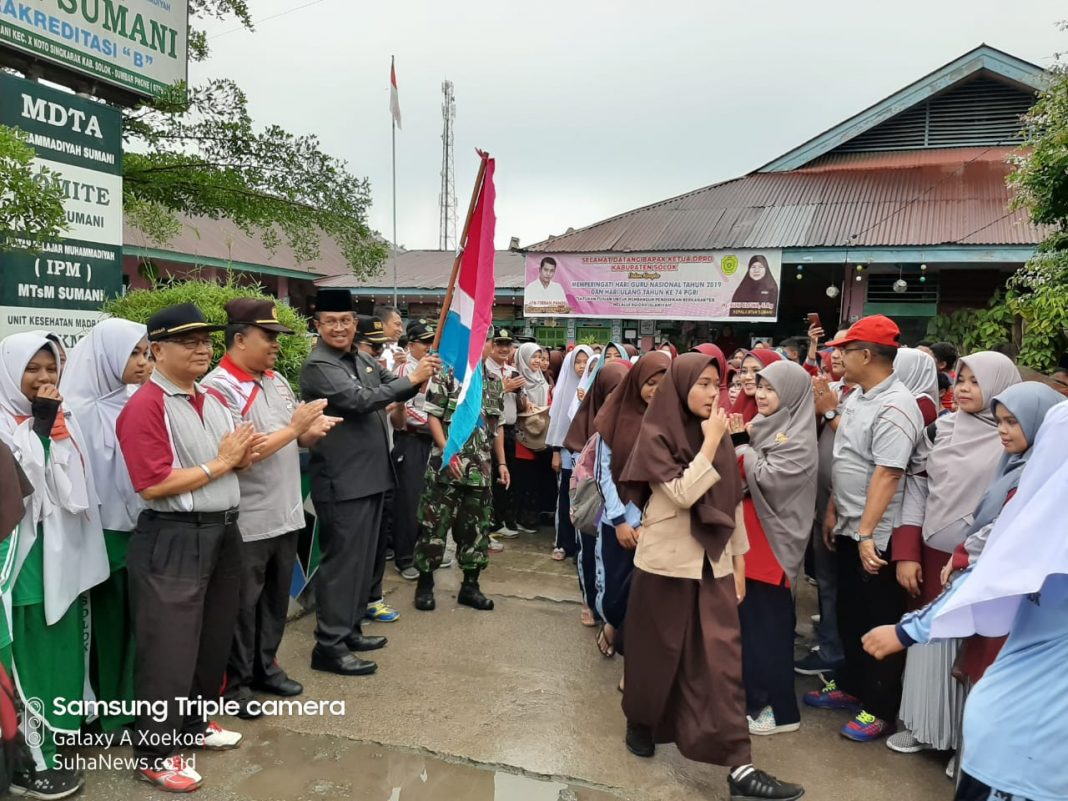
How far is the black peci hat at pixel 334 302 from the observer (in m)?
3.74

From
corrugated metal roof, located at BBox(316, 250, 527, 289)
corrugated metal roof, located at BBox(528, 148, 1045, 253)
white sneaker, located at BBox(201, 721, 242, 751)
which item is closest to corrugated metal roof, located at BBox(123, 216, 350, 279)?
corrugated metal roof, located at BBox(316, 250, 527, 289)

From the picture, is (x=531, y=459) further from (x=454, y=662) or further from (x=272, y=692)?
(x=272, y=692)

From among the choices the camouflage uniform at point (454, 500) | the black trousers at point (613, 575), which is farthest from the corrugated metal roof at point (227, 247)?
the black trousers at point (613, 575)

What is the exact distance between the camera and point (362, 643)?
4.05 metres

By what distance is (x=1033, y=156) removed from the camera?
14.8 feet

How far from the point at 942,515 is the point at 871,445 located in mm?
428

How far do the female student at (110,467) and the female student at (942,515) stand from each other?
11.0ft

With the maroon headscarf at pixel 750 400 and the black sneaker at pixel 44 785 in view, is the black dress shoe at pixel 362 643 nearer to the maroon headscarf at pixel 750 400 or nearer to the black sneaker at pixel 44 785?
the black sneaker at pixel 44 785

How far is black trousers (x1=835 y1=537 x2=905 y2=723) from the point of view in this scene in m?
3.37

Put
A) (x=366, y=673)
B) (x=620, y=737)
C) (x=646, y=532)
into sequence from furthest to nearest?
(x=366, y=673) < (x=620, y=737) < (x=646, y=532)

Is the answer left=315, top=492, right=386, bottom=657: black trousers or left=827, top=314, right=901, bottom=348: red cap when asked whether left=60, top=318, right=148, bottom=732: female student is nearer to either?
left=315, top=492, right=386, bottom=657: black trousers

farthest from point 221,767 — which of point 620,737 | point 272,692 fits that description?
point 620,737

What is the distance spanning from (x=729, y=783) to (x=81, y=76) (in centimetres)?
637

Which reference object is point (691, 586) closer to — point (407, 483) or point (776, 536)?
point (776, 536)
